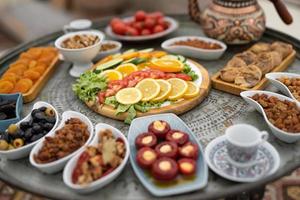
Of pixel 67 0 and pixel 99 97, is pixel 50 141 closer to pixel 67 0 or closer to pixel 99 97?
pixel 99 97

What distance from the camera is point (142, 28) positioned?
2.04 metres

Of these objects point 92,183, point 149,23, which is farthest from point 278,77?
point 92,183

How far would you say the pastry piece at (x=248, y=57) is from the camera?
168cm

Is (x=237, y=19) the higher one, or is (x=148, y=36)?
(x=237, y=19)

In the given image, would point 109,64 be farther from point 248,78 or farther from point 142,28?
point 248,78

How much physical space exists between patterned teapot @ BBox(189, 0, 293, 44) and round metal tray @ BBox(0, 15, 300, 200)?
8 centimetres

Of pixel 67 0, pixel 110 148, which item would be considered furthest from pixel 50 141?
pixel 67 0

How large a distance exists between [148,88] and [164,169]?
0.44m

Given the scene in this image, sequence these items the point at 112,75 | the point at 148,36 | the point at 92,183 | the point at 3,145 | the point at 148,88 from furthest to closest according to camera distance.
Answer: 1. the point at 148,36
2. the point at 112,75
3. the point at 148,88
4. the point at 3,145
5. the point at 92,183

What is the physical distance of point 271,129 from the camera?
132 cm

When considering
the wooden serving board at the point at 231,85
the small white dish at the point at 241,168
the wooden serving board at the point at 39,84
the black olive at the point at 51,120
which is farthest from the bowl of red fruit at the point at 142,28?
the small white dish at the point at 241,168

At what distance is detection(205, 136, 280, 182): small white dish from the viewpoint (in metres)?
1.16

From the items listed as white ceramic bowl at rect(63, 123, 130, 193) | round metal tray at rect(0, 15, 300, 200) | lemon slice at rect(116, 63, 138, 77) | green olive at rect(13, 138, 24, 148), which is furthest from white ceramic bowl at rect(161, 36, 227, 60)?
green olive at rect(13, 138, 24, 148)

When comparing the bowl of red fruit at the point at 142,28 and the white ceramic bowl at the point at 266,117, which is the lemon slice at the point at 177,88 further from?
the bowl of red fruit at the point at 142,28
